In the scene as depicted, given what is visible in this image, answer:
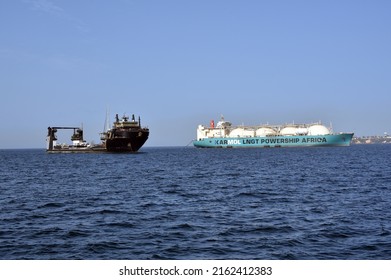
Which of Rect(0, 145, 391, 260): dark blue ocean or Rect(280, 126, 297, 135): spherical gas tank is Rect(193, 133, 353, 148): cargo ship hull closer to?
Rect(280, 126, 297, 135): spherical gas tank

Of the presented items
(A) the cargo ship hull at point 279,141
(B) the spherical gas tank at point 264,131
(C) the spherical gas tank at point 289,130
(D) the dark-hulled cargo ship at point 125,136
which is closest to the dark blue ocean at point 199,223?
(D) the dark-hulled cargo ship at point 125,136

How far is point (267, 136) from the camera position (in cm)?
18300

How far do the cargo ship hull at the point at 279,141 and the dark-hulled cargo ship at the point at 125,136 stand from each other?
209 feet

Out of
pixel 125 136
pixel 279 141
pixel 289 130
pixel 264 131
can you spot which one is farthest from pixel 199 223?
pixel 264 131

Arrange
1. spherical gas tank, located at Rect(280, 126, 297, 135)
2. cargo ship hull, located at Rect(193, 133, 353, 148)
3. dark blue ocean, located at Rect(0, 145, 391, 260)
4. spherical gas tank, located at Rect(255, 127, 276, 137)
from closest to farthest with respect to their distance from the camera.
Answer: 1. dark blue ocean, located at Rect(0, 145, 391, 260)
2. cargo ship hull, located at Rect(193, 133, 353, 148)
3. spherical gas tank, located at Rect(280, 126, 297, 135)
4. spherical gas tank, located at Rect(255, 127, 276, 137)

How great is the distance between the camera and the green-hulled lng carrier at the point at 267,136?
175000mm

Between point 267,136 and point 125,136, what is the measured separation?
257 ft

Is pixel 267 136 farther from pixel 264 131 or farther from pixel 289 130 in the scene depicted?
pixel 289 130

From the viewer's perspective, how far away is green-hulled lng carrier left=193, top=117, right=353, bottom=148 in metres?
175

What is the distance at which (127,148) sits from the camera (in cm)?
12850

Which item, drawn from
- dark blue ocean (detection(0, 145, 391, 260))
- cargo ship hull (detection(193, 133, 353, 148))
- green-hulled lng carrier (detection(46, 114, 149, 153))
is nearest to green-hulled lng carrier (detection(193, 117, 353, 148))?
cargo ship hull (detection(193, 133, 353, 148))

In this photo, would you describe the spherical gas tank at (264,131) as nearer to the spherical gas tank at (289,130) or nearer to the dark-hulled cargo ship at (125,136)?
the spherical gas tank at (289,130)

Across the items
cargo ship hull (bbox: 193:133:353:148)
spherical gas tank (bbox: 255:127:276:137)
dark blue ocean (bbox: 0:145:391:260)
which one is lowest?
dark blue ocean (bbox: 0:145:391:260)
